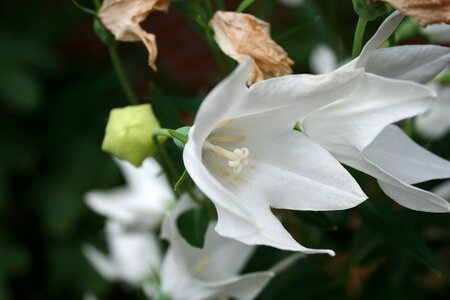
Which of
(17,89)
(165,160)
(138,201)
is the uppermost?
(165,160)

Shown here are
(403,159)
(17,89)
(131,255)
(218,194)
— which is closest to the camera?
(218,194)

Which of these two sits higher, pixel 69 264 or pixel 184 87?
pixel 184 87

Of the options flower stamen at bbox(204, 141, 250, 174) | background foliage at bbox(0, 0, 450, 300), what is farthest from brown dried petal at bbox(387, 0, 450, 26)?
background foliage at bbox(0, 0, 450, 300)

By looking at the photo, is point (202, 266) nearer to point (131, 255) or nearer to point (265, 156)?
point (265, 156)

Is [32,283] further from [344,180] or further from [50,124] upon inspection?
[344,180]

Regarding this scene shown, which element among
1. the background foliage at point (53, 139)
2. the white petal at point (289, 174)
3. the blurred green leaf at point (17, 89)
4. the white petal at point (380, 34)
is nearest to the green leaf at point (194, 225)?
the white petal at point (289, 174)

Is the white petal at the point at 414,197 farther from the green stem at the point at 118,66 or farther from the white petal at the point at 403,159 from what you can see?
the green stem at the point at 118,66

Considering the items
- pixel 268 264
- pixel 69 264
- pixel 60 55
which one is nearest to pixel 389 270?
pixel 268 264

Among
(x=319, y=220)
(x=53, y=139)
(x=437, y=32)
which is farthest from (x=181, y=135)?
(x=53, y=139)
